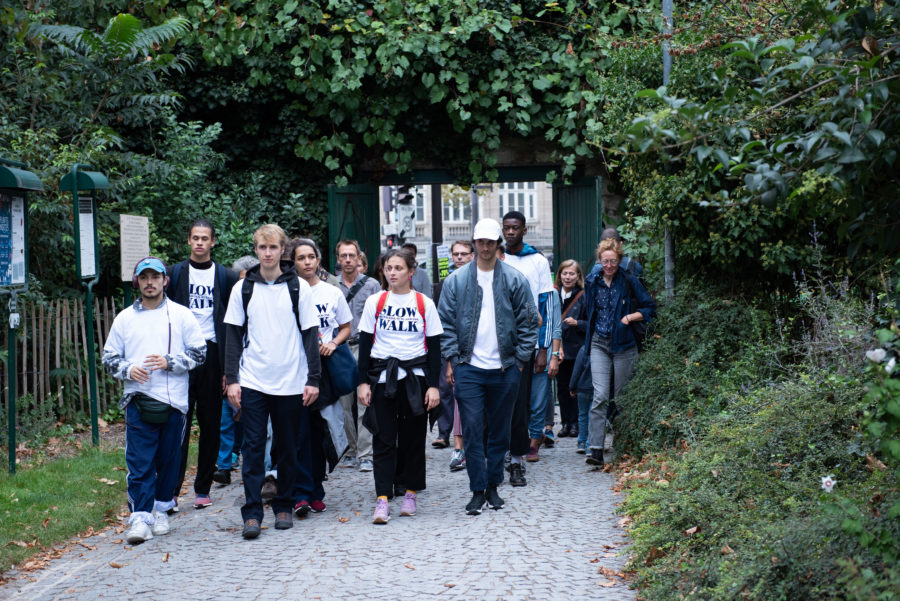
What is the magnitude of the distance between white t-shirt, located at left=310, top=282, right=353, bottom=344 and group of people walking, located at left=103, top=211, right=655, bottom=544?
0.01 m

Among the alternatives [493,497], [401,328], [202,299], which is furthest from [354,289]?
[493,497]

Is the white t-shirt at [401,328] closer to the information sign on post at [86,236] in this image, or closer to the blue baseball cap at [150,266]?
the blue baseball cap at [150,266]

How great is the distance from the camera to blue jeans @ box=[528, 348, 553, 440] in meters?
9.48

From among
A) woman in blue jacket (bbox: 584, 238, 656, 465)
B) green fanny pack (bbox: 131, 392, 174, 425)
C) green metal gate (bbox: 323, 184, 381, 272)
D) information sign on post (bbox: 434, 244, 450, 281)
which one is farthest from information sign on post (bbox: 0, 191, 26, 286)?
information sign on post (bbox: 434, 244, 450, 281)

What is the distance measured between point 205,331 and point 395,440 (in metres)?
1.86

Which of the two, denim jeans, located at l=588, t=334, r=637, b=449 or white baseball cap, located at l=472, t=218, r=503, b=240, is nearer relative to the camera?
white baseball cap, located at l=472, t=218, r=503, b=240

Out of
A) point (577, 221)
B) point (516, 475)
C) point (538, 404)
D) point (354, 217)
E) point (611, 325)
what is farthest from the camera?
point (354, 217)

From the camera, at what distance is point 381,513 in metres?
6.93

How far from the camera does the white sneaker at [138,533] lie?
6.57 metres

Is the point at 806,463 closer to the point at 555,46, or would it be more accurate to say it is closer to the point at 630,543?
the point at 630,543

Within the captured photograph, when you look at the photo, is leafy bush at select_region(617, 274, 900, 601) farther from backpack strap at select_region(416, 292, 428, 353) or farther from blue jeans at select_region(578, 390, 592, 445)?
backpack strap at select_region(416, 292, 428, 353)

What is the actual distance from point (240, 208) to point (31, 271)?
11.4 feet

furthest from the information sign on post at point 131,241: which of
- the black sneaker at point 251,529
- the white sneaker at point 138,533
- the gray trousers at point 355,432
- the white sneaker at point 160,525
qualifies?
the black sneaker at point 251,529

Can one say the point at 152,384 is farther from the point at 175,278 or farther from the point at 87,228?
the point at 87,228
